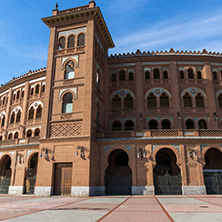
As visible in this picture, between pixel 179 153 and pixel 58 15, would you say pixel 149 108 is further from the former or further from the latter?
pixel 58 15

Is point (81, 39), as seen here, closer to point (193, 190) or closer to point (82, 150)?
point (82, 150)

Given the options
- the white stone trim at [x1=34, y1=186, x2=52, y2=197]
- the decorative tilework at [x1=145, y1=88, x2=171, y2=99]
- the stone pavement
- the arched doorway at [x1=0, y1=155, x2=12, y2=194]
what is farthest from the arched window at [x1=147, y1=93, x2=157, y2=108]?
the arched doorway at [x1=0, y1=155, x2=12, y2=194]

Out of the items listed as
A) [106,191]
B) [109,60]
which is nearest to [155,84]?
[109,60]

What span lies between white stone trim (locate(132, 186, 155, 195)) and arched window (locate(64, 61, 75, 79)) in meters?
12.4

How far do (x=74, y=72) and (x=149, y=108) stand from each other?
9.31 m

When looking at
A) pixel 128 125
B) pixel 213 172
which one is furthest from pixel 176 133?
pixel 128 125

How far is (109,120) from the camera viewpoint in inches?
985

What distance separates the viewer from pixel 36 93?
28594 millimetres

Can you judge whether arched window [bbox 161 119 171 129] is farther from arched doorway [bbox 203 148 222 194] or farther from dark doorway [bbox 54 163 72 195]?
dark doorway [bbox 54 163 72 195]

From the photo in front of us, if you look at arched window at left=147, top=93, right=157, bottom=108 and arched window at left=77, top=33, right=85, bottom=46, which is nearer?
arched window at left=77, top=33, right=85, bottom=46

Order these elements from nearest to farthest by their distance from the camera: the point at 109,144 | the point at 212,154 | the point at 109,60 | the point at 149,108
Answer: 1. the point at 109,144
2. the point at 212,154
3. the point at 149,108
4. the point at 109,60

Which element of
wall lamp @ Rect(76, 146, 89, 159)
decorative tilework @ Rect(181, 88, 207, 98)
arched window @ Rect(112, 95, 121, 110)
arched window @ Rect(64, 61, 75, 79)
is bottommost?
wall lamp @ Rect(76, 146, 89, 159)

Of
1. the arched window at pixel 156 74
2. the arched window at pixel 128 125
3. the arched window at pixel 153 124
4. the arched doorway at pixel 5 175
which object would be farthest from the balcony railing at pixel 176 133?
the arched doorway at pixel 5 175

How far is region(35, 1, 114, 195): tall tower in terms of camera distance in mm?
18750
